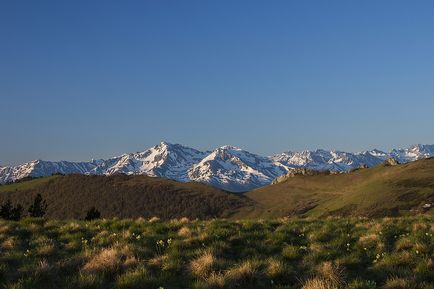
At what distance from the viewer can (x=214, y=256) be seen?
14922mm

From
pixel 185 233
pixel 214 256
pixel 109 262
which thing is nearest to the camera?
pixel 109 262

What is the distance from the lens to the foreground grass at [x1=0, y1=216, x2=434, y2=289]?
12.8 meters

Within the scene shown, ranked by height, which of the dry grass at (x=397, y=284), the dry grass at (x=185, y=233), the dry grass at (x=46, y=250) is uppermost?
the dry grass at (x=185, y=233)

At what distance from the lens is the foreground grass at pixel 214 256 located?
12.8 m

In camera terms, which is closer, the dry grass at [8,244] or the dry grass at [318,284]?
the dry grass at [318,284]

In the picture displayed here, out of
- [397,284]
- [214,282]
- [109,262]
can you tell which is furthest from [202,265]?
[397,284]

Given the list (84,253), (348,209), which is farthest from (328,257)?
(348,209)

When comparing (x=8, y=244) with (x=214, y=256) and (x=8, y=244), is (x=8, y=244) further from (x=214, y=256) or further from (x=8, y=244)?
(x=214, y=256)

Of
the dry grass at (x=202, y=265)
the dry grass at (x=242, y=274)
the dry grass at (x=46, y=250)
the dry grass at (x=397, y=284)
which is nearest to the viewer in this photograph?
the dry grass at (x=397, y=284)

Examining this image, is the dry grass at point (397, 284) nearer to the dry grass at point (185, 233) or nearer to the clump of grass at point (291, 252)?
the clump of grass at point (291, 252)

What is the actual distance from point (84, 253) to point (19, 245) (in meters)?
3.38

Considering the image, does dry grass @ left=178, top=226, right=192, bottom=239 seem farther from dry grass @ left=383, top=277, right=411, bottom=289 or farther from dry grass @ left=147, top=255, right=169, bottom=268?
dry grass @ left=383, top=277, right=411, bottom=289

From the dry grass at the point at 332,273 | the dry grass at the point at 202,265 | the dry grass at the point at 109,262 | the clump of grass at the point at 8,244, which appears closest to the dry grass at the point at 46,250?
the clump of grass at the point at 8,244

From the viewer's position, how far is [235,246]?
17094 millimetres
